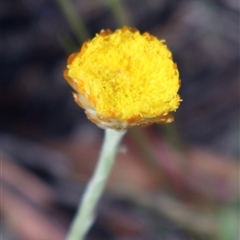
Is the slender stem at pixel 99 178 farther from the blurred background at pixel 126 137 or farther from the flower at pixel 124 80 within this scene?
the blurred background at pixel 126 137

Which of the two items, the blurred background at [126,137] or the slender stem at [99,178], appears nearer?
the slender stem at [99,178]

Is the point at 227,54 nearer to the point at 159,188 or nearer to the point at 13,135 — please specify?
the point at 159,188

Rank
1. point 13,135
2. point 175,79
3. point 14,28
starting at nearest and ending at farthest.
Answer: point 175,79
point 13,135
point 14,28

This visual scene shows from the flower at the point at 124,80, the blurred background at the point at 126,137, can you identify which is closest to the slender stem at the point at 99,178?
the flower at the point at 124,80

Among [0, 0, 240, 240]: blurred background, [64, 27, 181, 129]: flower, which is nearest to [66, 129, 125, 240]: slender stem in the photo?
[64, 27, 181, 129]: flower

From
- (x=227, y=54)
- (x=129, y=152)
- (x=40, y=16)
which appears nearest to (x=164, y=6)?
(x=227, y=54)

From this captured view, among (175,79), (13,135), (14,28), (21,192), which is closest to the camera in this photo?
(175,79)

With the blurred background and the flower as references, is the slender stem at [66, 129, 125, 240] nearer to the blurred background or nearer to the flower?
the flower

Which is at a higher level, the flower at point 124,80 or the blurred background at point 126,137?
the blurred background at point 126,137
